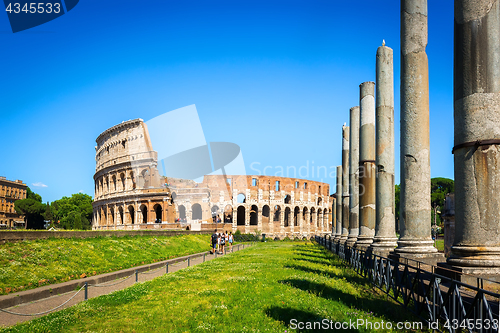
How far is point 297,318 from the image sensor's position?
5629 millimetres

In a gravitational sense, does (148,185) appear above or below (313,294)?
above

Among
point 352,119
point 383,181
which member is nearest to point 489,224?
point 383,181

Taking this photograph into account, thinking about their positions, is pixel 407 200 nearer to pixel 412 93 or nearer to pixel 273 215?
pixel 412 93

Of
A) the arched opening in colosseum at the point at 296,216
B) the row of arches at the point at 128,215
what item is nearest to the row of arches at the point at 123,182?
the row of arches at the point at 128,215

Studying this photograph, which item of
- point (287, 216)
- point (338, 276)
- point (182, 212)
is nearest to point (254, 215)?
point (287, 216)

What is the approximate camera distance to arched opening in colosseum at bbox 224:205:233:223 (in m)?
53.1

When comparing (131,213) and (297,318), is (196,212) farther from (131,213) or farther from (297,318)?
(297,318)

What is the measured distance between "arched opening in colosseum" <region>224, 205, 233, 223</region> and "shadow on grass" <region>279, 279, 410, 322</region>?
44.5 meters

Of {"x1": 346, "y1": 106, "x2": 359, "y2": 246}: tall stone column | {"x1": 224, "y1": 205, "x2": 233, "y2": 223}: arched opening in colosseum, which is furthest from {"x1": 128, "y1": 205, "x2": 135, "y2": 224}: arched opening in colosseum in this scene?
{"x1": 346, "y1": 106, "x2": 359, "y2": 246}: tall stone column

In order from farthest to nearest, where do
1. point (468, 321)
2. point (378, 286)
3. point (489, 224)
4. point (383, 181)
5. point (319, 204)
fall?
point (319, 204) → point (383, 181) → point (378, 286) → point (489, 224) → point (468, 321)

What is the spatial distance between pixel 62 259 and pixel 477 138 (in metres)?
11.3

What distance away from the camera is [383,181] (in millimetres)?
11586

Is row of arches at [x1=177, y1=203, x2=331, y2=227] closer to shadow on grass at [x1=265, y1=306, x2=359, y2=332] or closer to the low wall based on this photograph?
the low wall

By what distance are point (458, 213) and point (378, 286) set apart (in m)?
2.86
